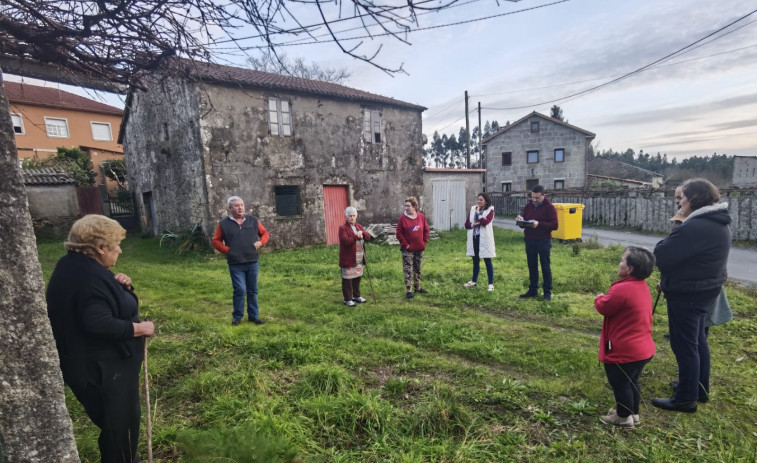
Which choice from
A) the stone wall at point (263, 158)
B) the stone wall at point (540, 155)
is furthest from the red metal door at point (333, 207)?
the stone wall at point (540, 155)

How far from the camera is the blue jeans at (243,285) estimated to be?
206 inches

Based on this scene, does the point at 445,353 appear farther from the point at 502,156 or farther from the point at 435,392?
the point at 502,156

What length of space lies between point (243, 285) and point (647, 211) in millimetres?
16451

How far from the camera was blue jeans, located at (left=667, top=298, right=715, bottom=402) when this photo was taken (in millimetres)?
3008

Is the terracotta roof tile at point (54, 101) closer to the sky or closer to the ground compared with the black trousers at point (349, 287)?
closer to the sky

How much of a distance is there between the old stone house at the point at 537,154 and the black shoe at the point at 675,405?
96.6 feet

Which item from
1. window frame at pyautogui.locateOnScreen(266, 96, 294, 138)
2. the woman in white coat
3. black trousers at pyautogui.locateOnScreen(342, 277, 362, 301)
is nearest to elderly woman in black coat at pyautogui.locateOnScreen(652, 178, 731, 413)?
the woman in white coat

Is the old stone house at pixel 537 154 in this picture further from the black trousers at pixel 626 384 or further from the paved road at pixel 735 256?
the black trousers at pixel 626 384

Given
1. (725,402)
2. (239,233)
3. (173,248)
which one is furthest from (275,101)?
(725,402)

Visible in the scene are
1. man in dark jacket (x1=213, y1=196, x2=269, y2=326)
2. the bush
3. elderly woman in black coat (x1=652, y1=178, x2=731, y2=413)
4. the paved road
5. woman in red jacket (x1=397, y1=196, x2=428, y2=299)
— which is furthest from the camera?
the bush

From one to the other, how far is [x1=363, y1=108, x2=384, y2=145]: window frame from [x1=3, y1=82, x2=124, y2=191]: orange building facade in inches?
669

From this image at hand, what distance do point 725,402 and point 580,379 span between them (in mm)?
1106

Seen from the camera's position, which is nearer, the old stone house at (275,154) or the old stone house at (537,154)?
the old stone house at (275,154)

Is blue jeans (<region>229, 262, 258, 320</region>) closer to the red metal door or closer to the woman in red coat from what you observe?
the woman in red coat
